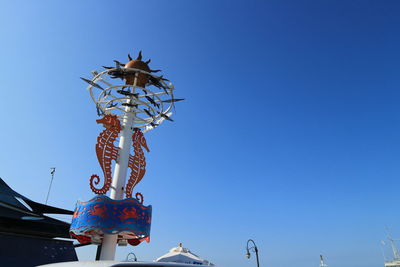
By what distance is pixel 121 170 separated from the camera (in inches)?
663

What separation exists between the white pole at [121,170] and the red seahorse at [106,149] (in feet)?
1.61

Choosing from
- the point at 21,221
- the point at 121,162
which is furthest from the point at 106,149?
the point at 21,221

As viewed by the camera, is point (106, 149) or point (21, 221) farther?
point (21, 221)

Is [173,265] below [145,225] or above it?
below

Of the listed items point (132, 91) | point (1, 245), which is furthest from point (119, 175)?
point (1, 245)

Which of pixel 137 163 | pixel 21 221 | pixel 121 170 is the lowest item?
pixel 21 221

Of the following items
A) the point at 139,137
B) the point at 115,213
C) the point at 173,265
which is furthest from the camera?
the point at 139,137

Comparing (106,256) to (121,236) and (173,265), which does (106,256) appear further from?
(173,265)

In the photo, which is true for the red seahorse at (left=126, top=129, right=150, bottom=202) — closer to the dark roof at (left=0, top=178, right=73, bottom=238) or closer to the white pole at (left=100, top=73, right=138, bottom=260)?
the white pole at (left=100, top=73, right=138, bottom=260)

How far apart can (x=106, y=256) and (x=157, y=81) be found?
11343 millimetres

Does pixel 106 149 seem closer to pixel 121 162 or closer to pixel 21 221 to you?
pixel 121 162

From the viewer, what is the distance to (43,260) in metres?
19.1

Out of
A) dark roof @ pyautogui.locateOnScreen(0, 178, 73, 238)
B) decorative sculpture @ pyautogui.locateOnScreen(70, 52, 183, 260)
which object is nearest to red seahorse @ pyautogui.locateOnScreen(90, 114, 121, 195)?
decorative sculpture @ pyautogui.locateOnScreen(70, 52, 183, 260)

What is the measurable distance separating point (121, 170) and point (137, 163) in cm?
115
